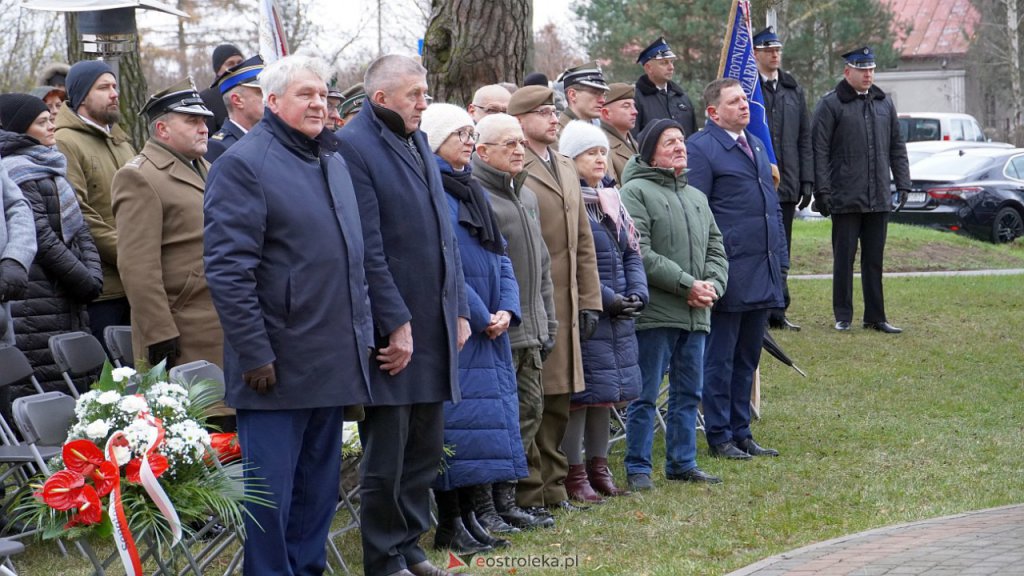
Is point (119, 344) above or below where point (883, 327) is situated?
above

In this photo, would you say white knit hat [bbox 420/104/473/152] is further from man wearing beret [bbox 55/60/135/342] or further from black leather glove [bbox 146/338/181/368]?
man wearing beret [bbox 55/60/135/342]

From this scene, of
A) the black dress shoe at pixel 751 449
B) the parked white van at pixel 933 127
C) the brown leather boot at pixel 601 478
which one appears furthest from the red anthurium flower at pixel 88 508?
the parked white van at pixel 933 127

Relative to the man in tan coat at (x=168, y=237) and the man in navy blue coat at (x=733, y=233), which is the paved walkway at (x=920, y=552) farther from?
the man in tan coat at (x=168, y=237)

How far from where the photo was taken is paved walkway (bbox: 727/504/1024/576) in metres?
5.79

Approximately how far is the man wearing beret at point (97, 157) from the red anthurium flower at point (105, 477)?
280cm

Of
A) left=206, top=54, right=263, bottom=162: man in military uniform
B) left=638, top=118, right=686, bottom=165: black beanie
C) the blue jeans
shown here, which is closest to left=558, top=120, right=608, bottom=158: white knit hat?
left=638, top=118, right=686, bottom=165: black beanie

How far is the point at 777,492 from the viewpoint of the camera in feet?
25.6

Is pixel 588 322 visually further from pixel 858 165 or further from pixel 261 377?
pixel 858 165

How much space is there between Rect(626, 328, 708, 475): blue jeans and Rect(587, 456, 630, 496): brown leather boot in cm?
17

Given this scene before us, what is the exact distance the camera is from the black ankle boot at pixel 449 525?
6.55 meters

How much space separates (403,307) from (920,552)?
2425 millimetres

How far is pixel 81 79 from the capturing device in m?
7.84

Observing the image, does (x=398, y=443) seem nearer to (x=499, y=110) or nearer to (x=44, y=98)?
(x=499, y=110)

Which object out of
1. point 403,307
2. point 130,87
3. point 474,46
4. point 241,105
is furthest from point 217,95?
point 403,307
